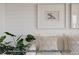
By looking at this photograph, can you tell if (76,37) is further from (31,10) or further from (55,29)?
(31,10)

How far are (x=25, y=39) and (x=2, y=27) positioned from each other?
0.47ft

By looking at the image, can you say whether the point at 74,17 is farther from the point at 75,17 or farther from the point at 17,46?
the point at 17,46

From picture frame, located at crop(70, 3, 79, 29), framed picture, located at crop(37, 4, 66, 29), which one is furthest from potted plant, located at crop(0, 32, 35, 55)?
picture frame, located at crop(70, 3, 79, 29)

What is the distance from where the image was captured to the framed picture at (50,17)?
76 cm

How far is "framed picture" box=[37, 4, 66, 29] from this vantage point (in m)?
0.76

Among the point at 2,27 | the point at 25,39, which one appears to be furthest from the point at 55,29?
the point at 2,27

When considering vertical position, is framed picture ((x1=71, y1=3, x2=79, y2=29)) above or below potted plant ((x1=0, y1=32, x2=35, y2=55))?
above

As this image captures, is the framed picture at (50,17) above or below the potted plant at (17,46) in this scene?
above

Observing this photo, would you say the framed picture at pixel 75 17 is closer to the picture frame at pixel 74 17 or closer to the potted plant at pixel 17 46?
the picture frame at pixel 74 17

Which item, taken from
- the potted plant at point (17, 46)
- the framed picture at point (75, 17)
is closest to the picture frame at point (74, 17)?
the framed picture at point (75, 17)

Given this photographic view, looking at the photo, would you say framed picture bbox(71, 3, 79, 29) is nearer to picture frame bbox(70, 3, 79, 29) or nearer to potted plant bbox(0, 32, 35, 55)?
picture frame bbox(70, 3, 79, 29)

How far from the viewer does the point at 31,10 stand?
2.51 feet

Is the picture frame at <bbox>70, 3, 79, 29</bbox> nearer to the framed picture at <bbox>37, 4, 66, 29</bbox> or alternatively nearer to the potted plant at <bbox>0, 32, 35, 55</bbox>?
the framed picture at <bbox>37, 4, 66, 29</bbox>

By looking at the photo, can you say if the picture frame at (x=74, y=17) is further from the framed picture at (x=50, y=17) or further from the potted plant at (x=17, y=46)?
the potted plant at (x=17, y=46)
